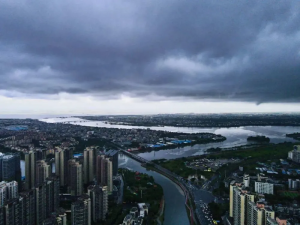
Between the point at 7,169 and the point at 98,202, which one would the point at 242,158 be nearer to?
the point at 98,202

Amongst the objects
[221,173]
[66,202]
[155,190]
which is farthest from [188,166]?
[66,202]

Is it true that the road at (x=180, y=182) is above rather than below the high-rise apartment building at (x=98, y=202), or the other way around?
below

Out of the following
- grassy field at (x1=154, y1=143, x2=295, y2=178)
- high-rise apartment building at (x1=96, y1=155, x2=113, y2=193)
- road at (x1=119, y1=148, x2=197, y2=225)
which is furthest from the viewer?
grassy field at (x1=154, y1=143, x2=295, y2=178)

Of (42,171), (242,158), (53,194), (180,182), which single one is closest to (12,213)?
(53,194)

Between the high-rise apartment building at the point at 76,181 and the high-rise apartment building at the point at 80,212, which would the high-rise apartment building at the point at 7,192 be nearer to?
the high-rise apartment building at the point at 76,181

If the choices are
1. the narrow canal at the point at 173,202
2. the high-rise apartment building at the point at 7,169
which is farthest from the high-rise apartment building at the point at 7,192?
the narrow canal at the point at 173,202

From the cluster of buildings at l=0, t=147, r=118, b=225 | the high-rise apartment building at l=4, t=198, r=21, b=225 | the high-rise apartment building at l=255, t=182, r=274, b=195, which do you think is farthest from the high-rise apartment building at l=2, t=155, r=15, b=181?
the high-rise apartment building at l=255, t=182, r=274, b=195

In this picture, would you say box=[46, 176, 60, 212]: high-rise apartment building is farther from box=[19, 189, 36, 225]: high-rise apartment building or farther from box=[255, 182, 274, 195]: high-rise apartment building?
box=[255, 182, 274, 195]: high-rise apartment building
